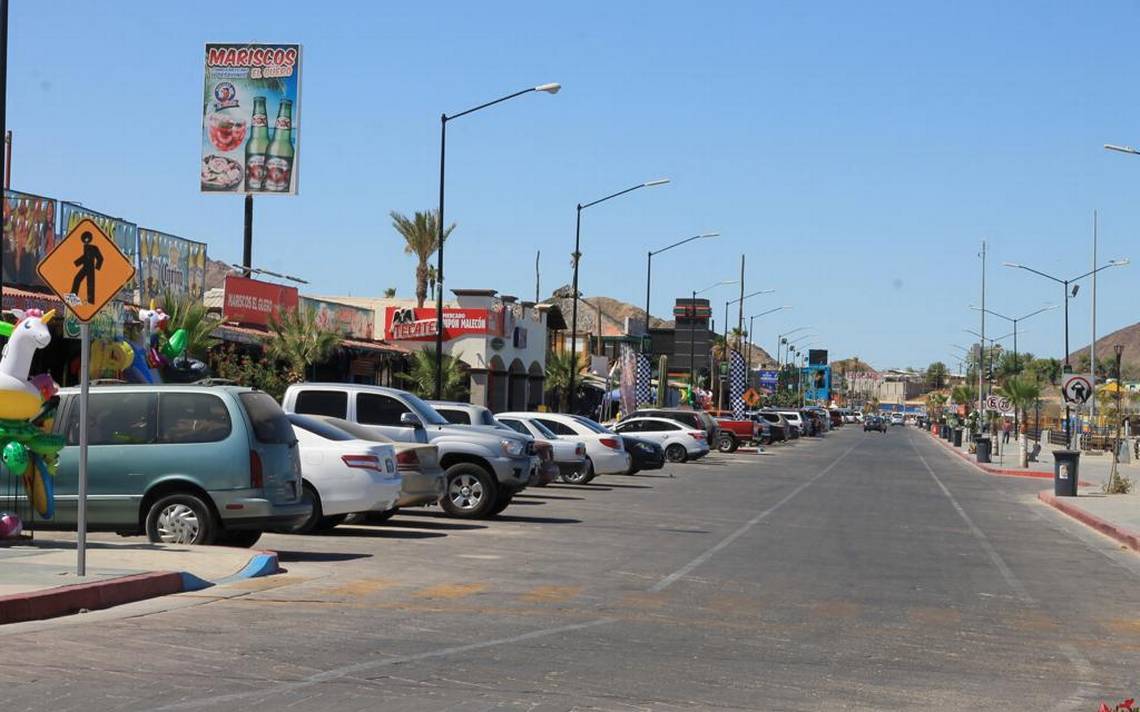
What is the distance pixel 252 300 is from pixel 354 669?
34.8 meters

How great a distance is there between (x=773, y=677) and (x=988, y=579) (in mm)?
7967

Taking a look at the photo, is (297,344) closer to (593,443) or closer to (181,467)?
(593,443)

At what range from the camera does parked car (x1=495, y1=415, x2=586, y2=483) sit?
3116 cm

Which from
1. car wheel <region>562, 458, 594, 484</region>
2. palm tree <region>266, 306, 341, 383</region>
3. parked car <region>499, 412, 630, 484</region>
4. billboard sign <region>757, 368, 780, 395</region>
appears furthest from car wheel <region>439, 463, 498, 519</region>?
billboard sign <region>757, 368, 780, 395</region>

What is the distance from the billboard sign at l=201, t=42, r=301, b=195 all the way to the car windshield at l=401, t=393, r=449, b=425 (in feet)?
77.4

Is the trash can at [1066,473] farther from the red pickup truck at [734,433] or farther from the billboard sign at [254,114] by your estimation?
the red pickup truck at [734,433]

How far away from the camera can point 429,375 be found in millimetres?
51188

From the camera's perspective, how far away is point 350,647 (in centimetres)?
1023

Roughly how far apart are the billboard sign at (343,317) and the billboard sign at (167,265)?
505cm

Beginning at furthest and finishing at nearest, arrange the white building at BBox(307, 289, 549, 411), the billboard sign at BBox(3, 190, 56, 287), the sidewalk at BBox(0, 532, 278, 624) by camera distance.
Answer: the white building at BBox(307, 289, 549, 411)
the billboard sign at BBox(3, 190, 56, 287)
the sidewalk at BBox(0, 532, 278, 624)

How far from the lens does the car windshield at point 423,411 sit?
2292 centimetres

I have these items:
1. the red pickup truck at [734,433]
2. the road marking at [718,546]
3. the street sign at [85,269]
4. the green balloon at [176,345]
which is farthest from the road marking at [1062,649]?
the red pickup truck at [734,433]

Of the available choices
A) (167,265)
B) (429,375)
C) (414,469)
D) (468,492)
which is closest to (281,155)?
(167,265)

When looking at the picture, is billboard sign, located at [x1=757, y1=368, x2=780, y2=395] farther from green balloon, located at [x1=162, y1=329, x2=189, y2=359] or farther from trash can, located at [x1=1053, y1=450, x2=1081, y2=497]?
green balloon, located at [x1=162, y1=329, x2=189, y2=359]
